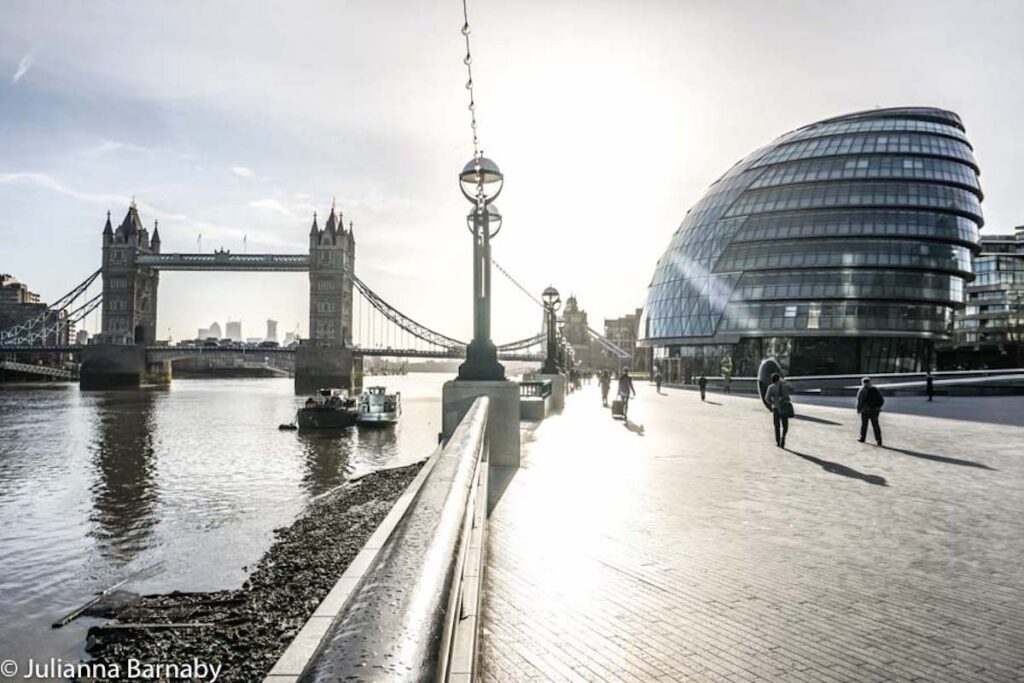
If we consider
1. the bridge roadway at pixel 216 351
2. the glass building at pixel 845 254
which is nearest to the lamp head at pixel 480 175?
the glass building at pixel 845 254

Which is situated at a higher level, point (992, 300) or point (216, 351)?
point (992, 300)

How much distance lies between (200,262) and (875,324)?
364 ft

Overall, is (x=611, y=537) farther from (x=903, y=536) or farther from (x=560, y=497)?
(x=903, y=536)

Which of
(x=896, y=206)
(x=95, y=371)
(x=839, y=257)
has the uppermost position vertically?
(x=896, y=206)

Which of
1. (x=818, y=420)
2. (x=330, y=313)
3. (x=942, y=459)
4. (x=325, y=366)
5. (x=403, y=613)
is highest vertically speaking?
(x=330, y=313)

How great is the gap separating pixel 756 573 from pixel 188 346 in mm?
127544

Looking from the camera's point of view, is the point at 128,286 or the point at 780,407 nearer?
the point at 780,407

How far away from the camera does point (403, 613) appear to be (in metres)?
1.35

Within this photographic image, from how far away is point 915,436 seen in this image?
1753 cm

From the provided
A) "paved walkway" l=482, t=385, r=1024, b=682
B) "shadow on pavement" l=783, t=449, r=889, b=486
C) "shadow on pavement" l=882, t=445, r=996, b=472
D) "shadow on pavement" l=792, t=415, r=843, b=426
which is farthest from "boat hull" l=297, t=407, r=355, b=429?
"shadow on pavement" l=882, t=445, r=996, b=472

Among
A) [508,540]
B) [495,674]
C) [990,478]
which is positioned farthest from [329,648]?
[990,478]

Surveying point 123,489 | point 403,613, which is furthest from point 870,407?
point 123,489

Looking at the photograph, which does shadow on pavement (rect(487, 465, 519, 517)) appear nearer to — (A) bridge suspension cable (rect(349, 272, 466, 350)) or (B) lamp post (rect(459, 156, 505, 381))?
(B) lamp post (rect(459, 156, 505, 381))

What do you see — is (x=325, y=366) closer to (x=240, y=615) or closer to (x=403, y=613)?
(x=240, y=615)
